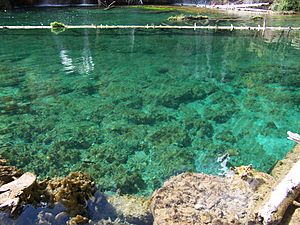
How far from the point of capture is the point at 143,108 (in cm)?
1291

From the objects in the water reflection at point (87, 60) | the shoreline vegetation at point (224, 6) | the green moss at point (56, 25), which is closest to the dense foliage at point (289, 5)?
the shoreline vegetation at point (224, 6)

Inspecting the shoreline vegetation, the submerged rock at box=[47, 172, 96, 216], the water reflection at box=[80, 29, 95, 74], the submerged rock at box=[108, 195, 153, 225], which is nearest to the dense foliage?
the shoreline vegetation

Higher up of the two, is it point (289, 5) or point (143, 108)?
point (289, 5)

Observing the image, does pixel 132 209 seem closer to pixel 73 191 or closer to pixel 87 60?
pixel 73 191

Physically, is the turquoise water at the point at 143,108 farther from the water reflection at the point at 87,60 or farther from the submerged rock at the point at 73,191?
the submerged rock at the point at 73,191

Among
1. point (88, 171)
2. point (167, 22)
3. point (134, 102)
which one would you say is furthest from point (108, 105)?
point (167, 22)

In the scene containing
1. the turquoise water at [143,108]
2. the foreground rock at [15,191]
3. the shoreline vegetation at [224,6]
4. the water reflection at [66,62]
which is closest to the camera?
the foreground rock at [15,191]

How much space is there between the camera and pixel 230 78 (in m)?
16.9

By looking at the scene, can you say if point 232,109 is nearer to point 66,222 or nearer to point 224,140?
point 224,140

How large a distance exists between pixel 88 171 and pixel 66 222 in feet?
9.13

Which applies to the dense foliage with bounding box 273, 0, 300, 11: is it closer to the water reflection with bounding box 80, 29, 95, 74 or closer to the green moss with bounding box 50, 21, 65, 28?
the green moss with bounding box 50, 21, 65, 28

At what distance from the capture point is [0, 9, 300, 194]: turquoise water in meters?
9.34

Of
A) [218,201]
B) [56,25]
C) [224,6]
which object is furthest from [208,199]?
[224,6]

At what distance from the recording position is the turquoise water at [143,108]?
9336 mm
